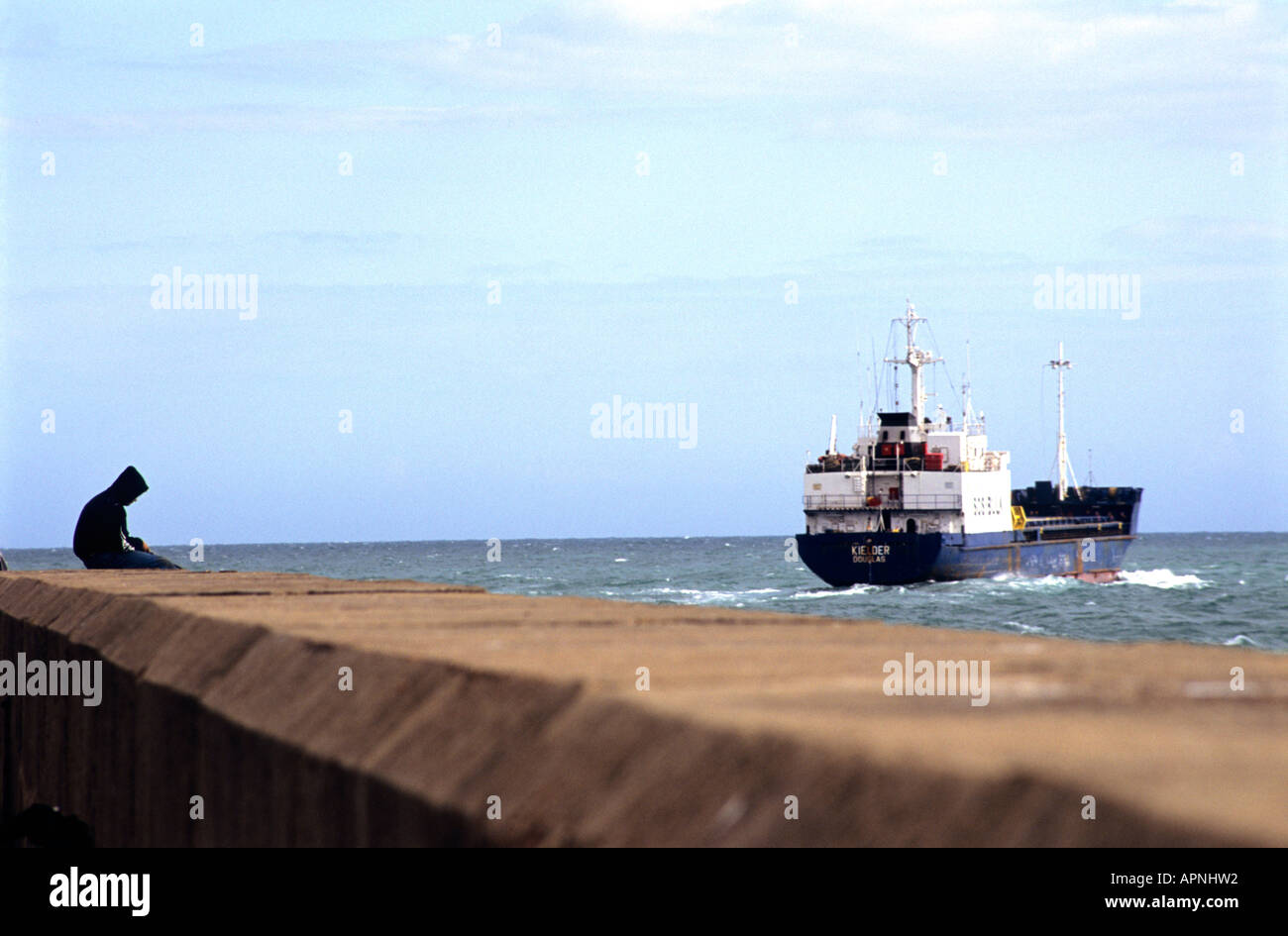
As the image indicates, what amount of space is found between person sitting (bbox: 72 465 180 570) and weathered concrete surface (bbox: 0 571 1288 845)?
7.65 metres

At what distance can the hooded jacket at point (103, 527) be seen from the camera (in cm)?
1041

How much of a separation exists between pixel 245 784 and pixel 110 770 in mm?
1073

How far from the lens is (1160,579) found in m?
63.8

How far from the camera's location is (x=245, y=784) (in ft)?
6.49

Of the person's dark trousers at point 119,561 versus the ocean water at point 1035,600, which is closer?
the person's dark trousers at point 119,561

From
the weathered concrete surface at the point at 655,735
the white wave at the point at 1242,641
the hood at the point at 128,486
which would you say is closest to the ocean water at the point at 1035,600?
the white wave at the point at 1242,641

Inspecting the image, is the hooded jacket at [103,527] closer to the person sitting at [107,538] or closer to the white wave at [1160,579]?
the person sitting at [107,538]

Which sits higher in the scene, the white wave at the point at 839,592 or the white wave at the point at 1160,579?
the white wave at the point at 839,592

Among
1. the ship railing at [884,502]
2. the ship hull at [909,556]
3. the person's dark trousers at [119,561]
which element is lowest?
the ship hull at [909,556]

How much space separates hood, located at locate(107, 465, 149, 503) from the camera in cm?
1086

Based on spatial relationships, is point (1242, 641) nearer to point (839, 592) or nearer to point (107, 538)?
point (839, 592)
